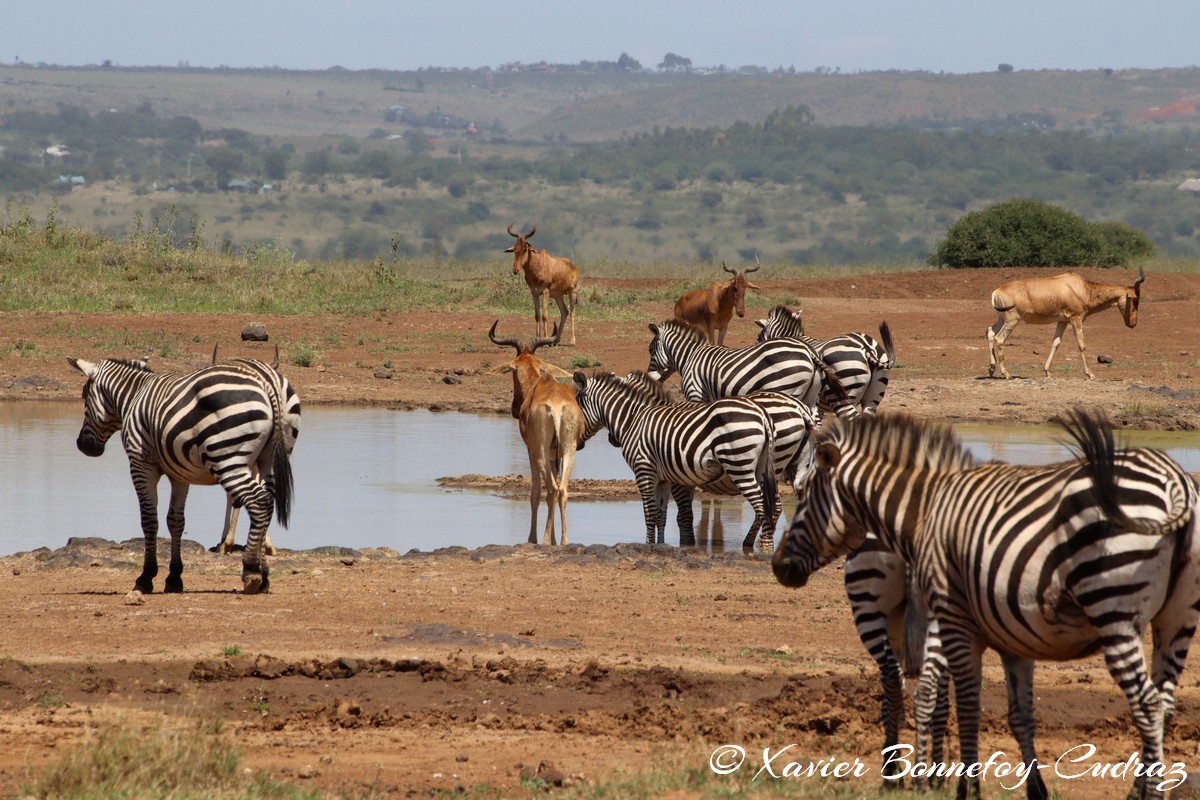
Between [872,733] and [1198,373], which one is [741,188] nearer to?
[1198,373]

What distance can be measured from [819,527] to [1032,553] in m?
1.26

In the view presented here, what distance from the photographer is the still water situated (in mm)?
13555

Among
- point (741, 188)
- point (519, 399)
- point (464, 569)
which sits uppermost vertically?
point (741, 188)

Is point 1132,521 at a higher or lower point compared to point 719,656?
higher

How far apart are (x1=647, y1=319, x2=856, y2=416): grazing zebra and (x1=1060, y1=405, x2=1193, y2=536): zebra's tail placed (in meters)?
9.66

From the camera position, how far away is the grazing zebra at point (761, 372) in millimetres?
15734

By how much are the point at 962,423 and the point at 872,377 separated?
15.0 ft

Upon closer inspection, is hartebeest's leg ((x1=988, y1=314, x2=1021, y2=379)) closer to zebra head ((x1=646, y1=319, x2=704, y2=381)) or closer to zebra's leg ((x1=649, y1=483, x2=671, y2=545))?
zebra head ((x1=646, y1=319, x2=704, y2=381))

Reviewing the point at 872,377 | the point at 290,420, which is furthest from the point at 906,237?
the point at 290,420

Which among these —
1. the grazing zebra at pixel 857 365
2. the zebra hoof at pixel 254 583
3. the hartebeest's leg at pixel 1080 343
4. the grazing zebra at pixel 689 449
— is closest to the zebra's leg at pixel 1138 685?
the zebra hoof at pixel 254 583

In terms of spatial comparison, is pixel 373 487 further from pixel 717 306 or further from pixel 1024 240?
pixel 1024 240

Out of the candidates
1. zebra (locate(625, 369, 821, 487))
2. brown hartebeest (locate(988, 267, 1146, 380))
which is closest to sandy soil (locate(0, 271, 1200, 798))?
zebra (locate(625, 369, 821, 487))

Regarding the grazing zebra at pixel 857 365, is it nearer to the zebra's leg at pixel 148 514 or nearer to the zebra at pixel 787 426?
the zebra at pixel 787 426

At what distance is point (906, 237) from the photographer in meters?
122
